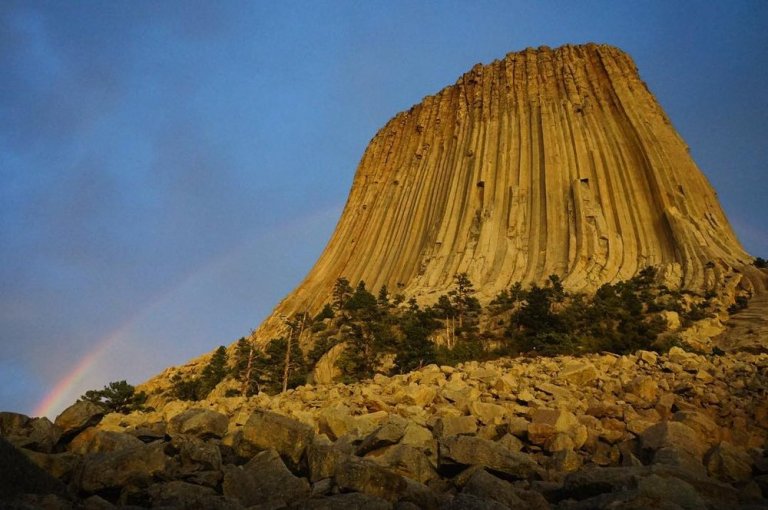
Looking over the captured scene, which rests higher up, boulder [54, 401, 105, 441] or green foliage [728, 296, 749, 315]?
boulder [54, 401, 105, 441]

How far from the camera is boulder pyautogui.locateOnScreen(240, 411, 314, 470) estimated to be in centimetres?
648

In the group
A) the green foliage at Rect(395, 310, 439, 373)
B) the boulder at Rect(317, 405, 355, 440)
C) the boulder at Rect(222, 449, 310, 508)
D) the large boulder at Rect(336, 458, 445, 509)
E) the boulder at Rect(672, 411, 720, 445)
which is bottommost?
the boulder at Rect(672, 411, 720, 445)

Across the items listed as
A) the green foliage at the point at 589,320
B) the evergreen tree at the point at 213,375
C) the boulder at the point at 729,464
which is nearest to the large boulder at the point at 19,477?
the boulder at the point at 729,464

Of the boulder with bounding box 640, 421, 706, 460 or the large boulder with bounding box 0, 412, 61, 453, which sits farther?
the large boulder with bounding box 0, 412, 61, 453

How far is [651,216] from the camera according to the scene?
139 ft

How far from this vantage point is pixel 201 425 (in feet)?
27.0

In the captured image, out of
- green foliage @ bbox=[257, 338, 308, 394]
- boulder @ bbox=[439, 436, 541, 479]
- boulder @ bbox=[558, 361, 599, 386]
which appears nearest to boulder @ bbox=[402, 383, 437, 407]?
boulder @ bbox=[558, 361, 599, 386]

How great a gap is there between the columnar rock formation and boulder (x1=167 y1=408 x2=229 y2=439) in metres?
30.9

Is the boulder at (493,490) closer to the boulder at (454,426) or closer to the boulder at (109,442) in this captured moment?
the boulder at (454,426)

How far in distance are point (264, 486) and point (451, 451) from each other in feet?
7.41

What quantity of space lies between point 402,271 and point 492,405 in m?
39.6

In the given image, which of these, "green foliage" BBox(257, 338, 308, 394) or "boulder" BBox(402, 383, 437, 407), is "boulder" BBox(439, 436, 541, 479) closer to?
"boulder" BBox(402, 383, 437, 407)

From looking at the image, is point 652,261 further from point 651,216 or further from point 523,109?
point 523,109

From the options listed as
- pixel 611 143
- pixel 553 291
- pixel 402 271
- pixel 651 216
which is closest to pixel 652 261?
pixel 651 216
